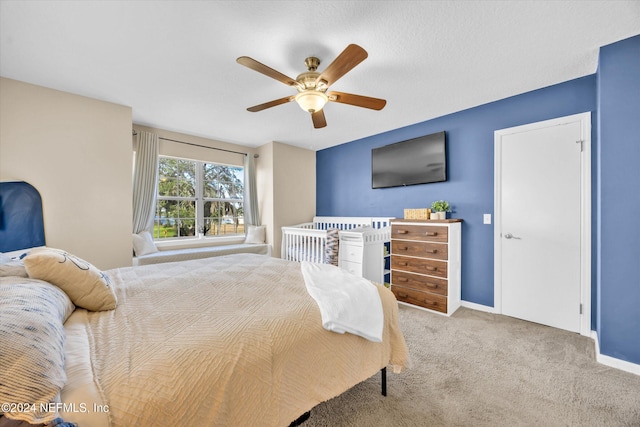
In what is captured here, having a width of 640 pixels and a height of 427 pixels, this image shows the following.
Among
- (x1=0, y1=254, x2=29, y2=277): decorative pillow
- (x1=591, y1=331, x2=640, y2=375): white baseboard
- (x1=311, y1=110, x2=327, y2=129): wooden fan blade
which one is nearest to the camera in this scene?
(x1=0, y1=254, x2=29, y2=277): decorative pillow

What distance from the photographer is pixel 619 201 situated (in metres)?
1.95

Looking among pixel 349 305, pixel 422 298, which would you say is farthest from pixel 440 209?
pixel 349 305

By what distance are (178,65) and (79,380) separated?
2433 millimetres

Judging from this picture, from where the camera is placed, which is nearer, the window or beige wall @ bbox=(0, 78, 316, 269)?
beige wall @ bbox=(0, 78, 316, 269)

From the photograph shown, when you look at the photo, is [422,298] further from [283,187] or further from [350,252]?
[283,187]

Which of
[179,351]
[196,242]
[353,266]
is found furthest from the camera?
[196,242]

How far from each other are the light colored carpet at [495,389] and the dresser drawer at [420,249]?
2.99 feet

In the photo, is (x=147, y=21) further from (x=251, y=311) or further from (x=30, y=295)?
(x=251, y=311)

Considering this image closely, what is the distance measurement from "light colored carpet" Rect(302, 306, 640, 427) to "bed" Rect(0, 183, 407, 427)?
0.28 meters

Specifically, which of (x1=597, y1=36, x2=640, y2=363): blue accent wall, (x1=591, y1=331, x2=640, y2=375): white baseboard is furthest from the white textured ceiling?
(x1=591, y1=331, x2=640, y2=375): white baseboard

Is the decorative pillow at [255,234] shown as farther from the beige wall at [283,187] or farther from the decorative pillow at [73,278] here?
the decorative pillow at [73,278]

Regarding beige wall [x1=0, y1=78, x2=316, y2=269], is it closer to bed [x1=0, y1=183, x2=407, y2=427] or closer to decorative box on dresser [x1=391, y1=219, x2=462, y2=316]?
bed [x1=0, y1=183, x2=407, y2=427]

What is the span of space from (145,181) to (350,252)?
10.4ft

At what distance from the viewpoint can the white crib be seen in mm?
3788
